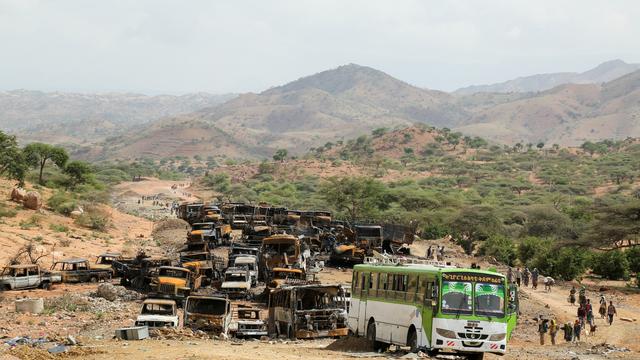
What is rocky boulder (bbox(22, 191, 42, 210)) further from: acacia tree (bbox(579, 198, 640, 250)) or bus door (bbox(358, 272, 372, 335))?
bus door (bbox(358, 272, 372, 335))

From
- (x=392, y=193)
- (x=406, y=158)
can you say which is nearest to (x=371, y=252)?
(x=392, y=193)

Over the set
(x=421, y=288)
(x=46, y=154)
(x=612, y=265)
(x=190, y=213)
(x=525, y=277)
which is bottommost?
(x=525, y=277)

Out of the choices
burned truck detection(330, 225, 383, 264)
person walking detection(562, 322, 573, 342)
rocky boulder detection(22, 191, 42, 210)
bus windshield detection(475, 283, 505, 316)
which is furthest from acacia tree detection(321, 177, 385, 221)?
bus windshield detection(475, 283, 505, 316)

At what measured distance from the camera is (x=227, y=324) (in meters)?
28.5

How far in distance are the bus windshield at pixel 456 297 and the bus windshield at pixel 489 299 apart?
0.66 feet

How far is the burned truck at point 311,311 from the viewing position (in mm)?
27438

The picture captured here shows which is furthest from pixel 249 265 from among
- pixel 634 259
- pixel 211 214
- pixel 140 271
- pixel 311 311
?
pixel 634 259

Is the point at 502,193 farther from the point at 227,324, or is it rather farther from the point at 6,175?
the point at 227,324

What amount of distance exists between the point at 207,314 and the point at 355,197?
7368 cm

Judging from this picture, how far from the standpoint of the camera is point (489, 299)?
2205cm

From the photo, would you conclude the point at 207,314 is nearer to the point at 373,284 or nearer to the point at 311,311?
the point at 311,311

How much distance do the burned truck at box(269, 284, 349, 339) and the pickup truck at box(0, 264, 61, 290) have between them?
1557 centimetres

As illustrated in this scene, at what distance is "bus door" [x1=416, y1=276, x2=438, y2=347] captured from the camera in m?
21.9

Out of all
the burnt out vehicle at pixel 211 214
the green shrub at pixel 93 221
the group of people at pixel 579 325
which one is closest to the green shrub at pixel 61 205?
the green shrub at pixel 93 221
